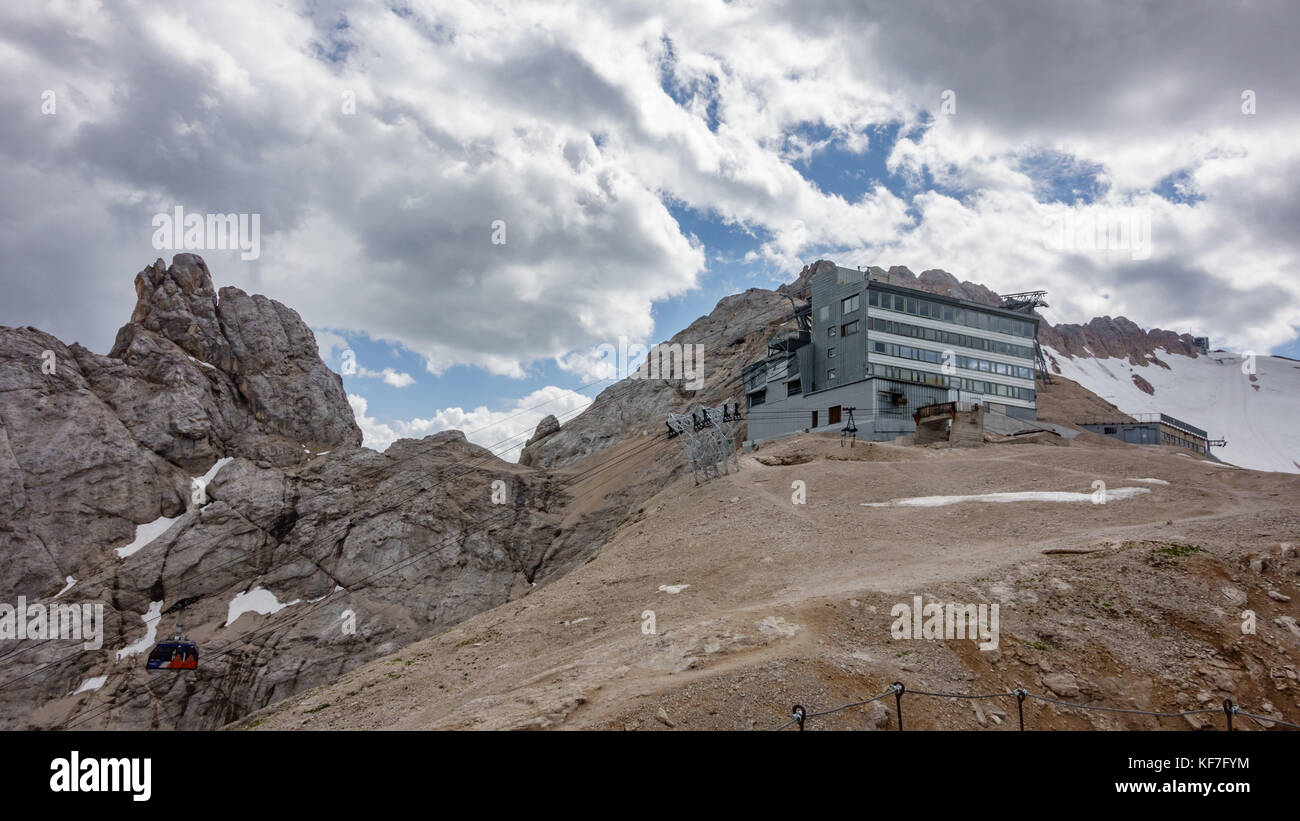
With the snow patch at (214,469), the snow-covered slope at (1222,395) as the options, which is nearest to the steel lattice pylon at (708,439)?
the snow patch at (214,469)

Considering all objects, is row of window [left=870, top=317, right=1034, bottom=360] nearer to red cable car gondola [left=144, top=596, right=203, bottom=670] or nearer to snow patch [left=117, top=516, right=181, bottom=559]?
red cable car gondola [left=144, top=596, right=203, bottom=670]

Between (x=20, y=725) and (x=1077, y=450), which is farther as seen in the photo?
(x=20, y=725)

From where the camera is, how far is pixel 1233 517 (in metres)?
26.2

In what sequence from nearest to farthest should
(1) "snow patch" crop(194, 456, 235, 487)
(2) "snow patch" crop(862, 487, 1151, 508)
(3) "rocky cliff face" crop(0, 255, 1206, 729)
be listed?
(2) "snow patch" crop(862, 487, 1151, 508) < (3) "rocky cliff face" crop(0, 255, 1206, 729) < (1) "snow patch" crop(194, 456, 235, 487)

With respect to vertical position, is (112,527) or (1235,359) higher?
(1235,359)

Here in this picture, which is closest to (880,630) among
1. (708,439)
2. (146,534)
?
(708,439)

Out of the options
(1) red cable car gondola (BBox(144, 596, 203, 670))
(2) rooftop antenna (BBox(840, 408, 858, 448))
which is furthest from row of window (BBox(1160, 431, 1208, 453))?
(1) red cable car gondola (BBox(144, 596, 203, 670))

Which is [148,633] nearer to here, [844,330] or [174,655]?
[174,655]

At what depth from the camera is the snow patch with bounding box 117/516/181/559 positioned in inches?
2849

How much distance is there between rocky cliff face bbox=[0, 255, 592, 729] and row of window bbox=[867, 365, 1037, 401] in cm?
3561

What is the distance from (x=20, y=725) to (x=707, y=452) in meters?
62.5

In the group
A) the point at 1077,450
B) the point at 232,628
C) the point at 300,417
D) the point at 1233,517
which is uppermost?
the point at 300,417
